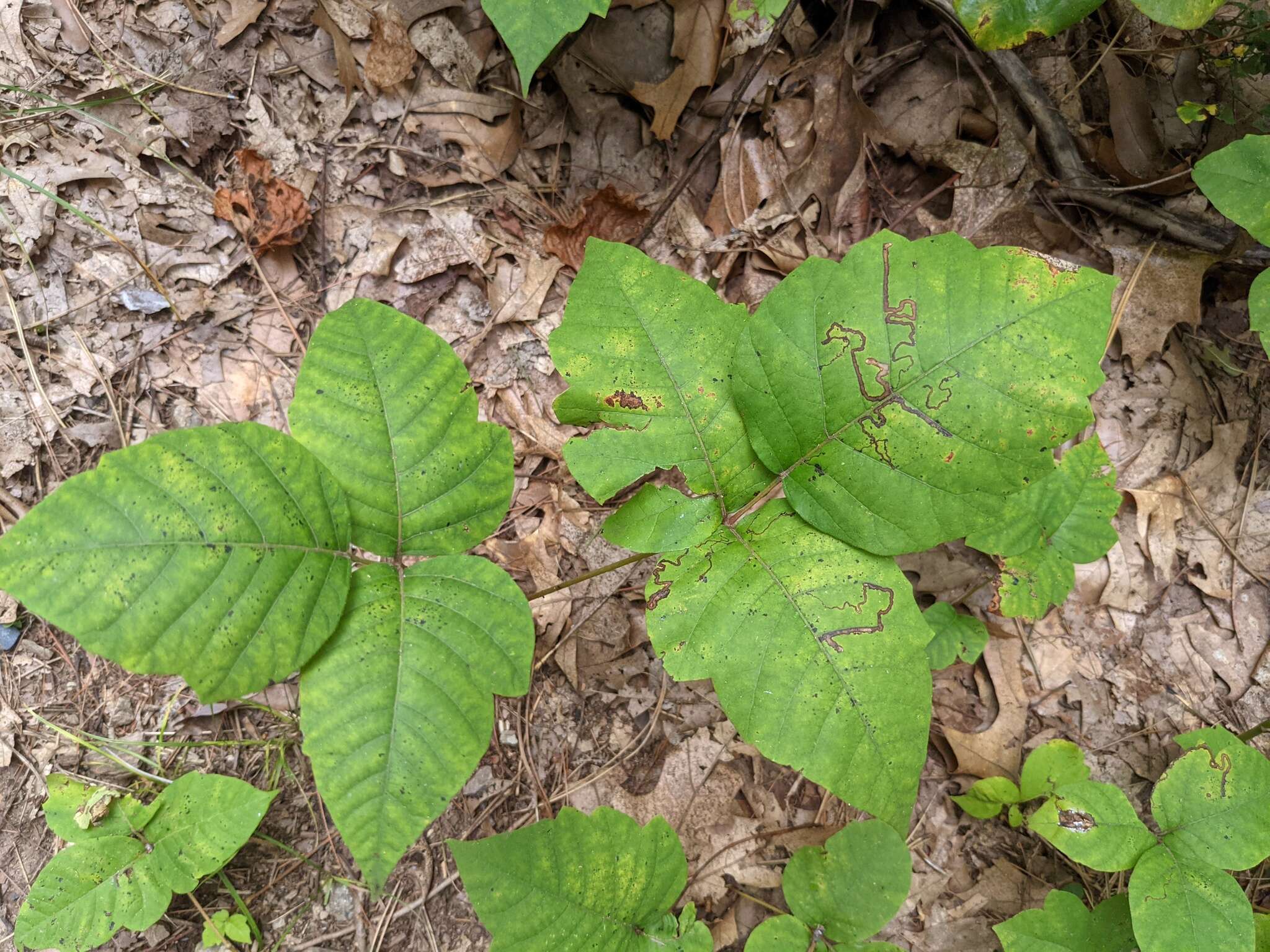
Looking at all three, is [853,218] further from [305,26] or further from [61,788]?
[61,788]

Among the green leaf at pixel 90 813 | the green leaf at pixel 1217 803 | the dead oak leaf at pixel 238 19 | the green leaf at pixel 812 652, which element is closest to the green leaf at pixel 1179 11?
the green leaf at pixel 812 652

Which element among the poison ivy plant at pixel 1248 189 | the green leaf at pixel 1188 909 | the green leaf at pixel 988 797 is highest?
the poison ivy plant at pixel 1248 189

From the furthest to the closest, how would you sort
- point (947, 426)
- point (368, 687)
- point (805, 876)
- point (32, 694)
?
point (32, 694) → point (805, 876) → point (947, 426) → point (368, 687)

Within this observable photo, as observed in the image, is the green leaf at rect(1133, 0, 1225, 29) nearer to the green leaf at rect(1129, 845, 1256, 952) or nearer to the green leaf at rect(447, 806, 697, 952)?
the green leaf at rect(1129, 845, 1256, 952)

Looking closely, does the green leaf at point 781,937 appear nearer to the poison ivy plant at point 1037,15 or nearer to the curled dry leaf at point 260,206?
the poison ivy plant at point 1037,15

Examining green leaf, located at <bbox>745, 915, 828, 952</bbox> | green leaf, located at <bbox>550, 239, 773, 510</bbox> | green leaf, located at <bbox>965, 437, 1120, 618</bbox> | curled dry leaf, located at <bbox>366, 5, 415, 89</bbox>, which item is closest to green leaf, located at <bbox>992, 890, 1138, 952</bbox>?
green leaf, located at <bbox>745, 915, 828, 952</bbox>

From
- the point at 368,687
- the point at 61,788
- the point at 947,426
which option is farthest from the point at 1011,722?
the point at 61,788

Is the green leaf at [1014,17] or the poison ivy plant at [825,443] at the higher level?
the green leaf at [1014,17]
